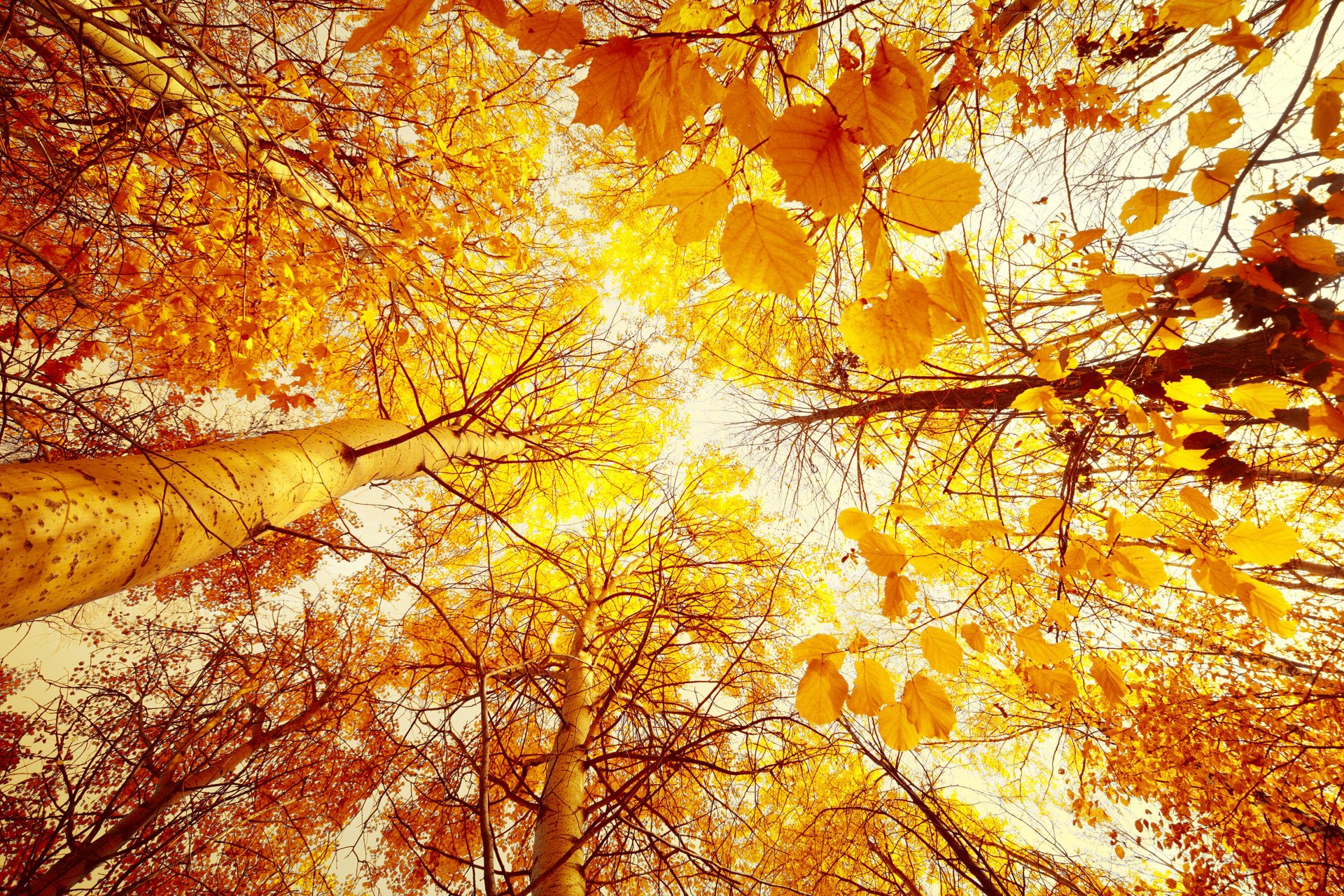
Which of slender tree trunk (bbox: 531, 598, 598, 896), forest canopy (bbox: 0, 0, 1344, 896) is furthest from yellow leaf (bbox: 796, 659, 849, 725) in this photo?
slender tree trunk (bbox: 531, 598, 598, 896)

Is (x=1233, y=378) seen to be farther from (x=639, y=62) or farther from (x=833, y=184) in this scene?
(x=639, y=62)

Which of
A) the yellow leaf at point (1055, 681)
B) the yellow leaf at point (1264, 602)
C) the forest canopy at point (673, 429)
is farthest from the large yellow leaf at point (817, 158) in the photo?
the yellow leaf at point (1264, 602)

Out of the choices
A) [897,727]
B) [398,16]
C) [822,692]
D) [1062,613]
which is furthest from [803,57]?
[1062,613]

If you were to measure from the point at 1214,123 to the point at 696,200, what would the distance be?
5.00 ft

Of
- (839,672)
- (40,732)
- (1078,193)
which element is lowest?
(839,672)

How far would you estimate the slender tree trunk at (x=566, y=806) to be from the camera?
1651 millimetres

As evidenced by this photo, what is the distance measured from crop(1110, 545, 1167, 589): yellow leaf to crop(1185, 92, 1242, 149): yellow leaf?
1102 millimetres

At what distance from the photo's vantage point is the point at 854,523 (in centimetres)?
123

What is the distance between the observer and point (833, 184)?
2.03 feet

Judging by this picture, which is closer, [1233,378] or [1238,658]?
[1233,378]

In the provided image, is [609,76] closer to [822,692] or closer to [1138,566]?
[822,692]

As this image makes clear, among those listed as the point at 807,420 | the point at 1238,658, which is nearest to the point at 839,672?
the point at 807,420

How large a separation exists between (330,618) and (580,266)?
4.21 metres

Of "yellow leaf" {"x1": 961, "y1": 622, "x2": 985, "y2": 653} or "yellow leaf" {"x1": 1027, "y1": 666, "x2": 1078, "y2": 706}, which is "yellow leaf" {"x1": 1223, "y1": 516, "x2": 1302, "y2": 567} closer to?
"yellow leaf" {"x1": 1027, "y1": 666, "x2": 1078, "y2": 706}
